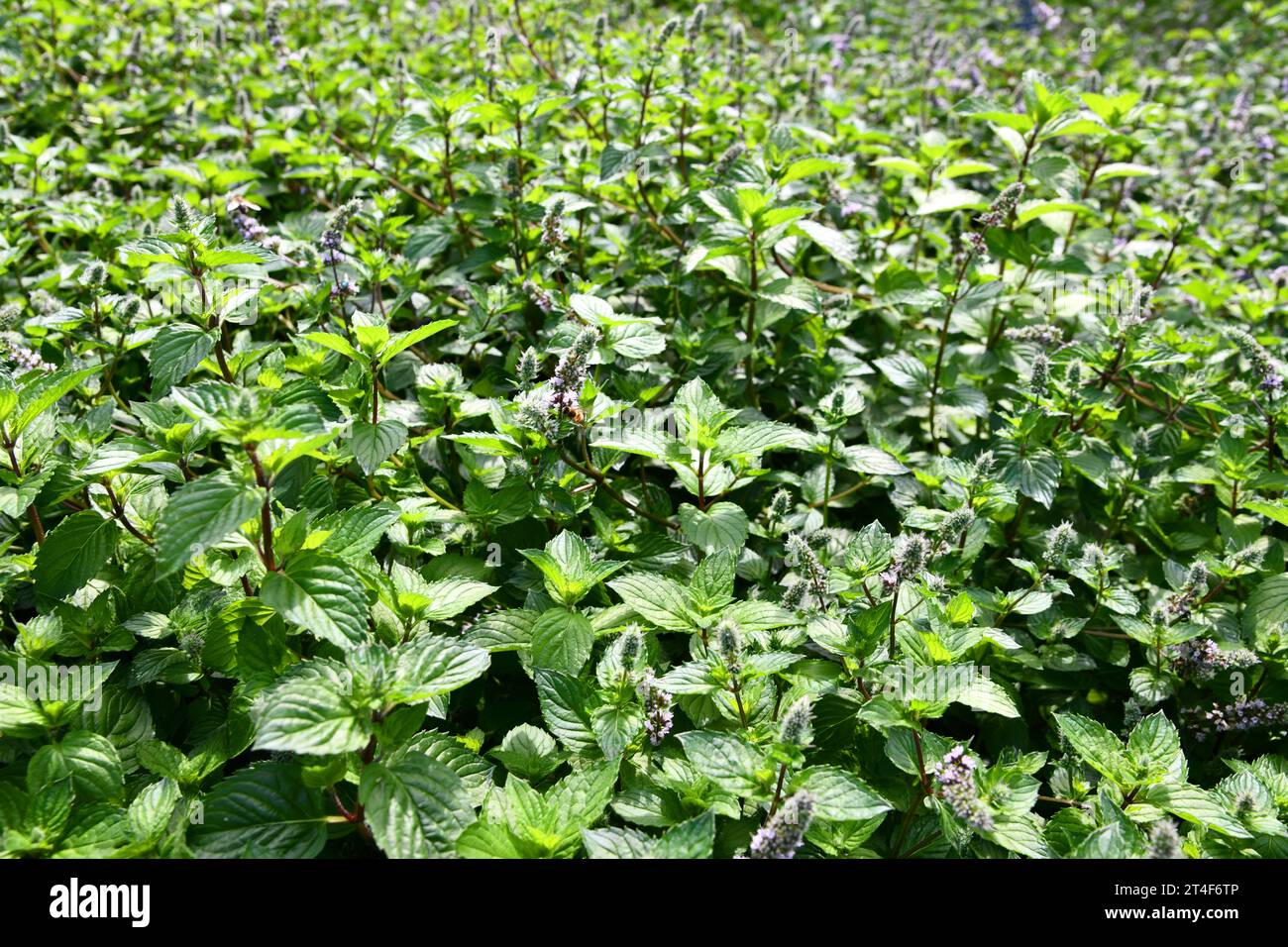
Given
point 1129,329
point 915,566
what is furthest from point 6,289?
point 1129,329

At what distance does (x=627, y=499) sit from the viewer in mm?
3041

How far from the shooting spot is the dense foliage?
196 centimetres

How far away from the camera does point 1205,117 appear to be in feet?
23.1

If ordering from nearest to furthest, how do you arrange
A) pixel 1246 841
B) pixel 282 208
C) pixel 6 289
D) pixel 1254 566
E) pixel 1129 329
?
pixel 1246 841
pixel 1254 566
pixel 1129 329
pixel 6 289
pixel 282 208

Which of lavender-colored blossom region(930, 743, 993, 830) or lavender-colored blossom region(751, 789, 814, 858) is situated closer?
lavender-colored blossom region(751, 789, 814, 858)

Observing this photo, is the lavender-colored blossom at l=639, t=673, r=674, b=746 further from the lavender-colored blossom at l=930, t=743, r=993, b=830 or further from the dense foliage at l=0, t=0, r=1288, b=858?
the lavender-colored blossom at l=930, t=743, r=993, b=830

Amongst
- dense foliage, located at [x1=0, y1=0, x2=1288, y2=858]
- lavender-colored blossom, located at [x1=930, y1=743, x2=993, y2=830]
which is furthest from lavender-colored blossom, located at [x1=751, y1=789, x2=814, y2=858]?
lavender-colored blossom, located at [x1=930, y1=743, x2=993, y2=830]

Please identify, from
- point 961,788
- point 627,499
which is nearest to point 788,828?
point 961,788

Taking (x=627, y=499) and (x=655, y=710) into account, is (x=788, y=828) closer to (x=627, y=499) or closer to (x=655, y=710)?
(x=655, y=710)

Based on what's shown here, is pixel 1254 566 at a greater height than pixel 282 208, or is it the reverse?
pixel 282 208

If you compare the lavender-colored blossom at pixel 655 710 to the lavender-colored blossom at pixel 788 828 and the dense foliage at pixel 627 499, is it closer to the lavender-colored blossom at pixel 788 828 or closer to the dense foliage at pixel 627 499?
the dense foliage at pixel 627 499

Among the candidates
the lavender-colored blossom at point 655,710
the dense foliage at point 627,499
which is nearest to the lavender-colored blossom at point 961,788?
the dense foliage at point 627,499
